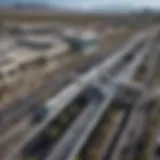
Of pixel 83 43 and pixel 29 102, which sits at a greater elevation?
pixel 29 102

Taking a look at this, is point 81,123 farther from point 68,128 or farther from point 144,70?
point 144,70

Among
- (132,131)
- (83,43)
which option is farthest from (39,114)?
(83,43)

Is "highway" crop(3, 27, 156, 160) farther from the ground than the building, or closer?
farther from the ground

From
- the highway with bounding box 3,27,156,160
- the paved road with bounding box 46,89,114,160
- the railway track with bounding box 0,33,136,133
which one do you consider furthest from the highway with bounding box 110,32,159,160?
the railway track with bounding box 0,33,136,133

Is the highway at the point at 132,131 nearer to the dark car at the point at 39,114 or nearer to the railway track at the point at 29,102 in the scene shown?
the dark car at the point at 39,114

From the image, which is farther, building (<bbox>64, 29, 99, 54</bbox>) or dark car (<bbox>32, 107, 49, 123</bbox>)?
building (<bbox>64, 29, 99, 54</bbox>)

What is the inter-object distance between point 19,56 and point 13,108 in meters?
1.63

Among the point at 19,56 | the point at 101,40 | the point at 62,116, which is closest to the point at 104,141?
the point at 62,116

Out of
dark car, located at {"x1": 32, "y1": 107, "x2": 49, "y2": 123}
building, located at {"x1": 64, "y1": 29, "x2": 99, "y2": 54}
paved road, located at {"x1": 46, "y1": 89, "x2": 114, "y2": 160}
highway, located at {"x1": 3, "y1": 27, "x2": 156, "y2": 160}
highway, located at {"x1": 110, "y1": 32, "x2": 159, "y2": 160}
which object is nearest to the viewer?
paved road, located at {"x1": 46, "y1": 89, "x2": 114, "y2": 160}

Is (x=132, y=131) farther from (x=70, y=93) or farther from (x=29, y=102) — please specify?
(x=29, y=102)

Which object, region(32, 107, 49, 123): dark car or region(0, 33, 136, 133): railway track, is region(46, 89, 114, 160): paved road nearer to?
region(32, 107, 49, 123): dark car

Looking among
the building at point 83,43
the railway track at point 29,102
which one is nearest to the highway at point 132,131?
the railway track at point 29,102

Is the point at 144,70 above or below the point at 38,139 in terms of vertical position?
below

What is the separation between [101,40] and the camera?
7.97 meters
